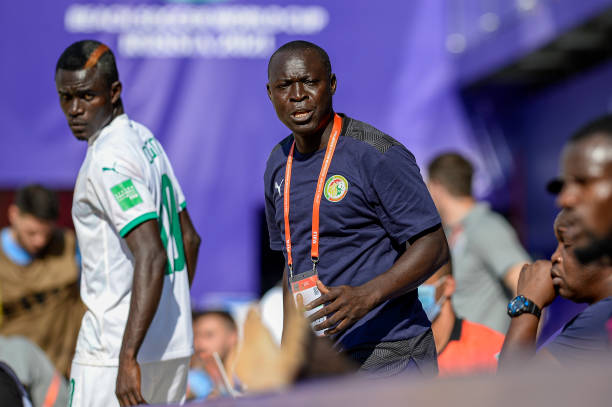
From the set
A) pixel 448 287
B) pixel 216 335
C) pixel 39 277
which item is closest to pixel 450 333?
pixel 448 287

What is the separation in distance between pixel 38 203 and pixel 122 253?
2967mm

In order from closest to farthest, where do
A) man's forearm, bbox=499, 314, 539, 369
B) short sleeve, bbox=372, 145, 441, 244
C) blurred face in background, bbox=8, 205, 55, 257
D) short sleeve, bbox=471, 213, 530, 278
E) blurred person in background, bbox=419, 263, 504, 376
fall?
short sleeve, bbox=372, 145, 441, 244 → man's forearm, bbox=499, 314, 539, 369 → blurred person in background, bbox=419, 263, 504, 376 → short sleeve, bbox=471, 213, 530, 278 → blurred face in background, bbox=8, 205, 55, 257

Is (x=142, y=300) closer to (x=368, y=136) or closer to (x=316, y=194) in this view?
(x=316, y=194)

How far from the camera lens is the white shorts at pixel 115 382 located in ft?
8.88

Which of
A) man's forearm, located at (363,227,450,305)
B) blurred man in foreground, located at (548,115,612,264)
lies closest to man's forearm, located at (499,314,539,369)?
man's forearm, located at (363,227,450,305)

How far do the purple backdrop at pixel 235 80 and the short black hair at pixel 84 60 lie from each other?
16.0 ft

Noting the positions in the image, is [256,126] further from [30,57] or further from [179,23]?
[30,57]

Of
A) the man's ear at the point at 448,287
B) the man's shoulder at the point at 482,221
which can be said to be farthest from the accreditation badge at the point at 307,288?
the man's shoulder at the point at 482,221

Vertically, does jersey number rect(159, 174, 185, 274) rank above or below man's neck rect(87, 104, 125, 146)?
below

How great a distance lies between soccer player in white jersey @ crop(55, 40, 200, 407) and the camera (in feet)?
8.65

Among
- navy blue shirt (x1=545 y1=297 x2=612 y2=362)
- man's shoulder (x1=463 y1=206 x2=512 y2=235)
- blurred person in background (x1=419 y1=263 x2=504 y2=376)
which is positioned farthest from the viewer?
man's shoulder (x1=463 y1=206 x2=512 y2=235)

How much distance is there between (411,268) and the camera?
2.33 meters

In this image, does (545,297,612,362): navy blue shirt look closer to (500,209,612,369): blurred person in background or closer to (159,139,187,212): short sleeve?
(500,209,612,369): blurred person in background

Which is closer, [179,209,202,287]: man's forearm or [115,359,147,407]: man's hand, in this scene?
[115,359,147,407]: man's hand
